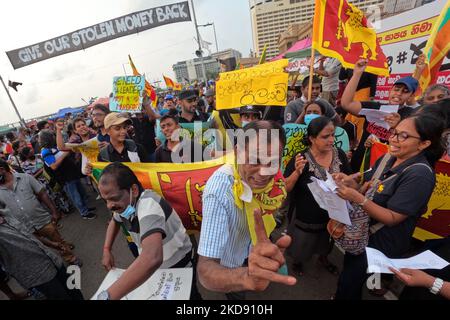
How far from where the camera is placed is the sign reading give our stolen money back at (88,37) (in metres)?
8.47

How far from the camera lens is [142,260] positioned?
133 cm

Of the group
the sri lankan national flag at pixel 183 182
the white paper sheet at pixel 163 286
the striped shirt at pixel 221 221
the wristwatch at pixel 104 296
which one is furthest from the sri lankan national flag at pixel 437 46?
the wristwatch at pixel 104 296

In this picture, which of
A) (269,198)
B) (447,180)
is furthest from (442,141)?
(269,198)

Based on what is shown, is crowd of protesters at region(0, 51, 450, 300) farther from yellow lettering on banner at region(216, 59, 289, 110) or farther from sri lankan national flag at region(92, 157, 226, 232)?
sri lankan national flag at region(92, 157, 226, 232)

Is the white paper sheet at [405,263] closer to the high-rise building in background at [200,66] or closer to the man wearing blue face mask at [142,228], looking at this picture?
the man wearing blue face mask at [142,228]

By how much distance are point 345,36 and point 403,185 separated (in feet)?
8.02

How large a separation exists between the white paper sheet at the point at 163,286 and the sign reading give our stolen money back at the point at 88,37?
32.1 feet

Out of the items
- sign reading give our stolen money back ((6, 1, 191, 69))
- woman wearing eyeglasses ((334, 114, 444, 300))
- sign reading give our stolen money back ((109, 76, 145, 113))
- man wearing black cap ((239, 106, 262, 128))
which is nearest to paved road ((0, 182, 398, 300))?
woman wearing eyeglasses ((334, 114, 444, 300))

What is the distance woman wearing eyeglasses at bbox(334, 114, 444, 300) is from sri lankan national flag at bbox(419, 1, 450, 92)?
2.46 m

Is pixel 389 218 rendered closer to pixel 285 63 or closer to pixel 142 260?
pixel 142 260

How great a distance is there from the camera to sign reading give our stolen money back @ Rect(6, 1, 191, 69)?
27.8 feet
